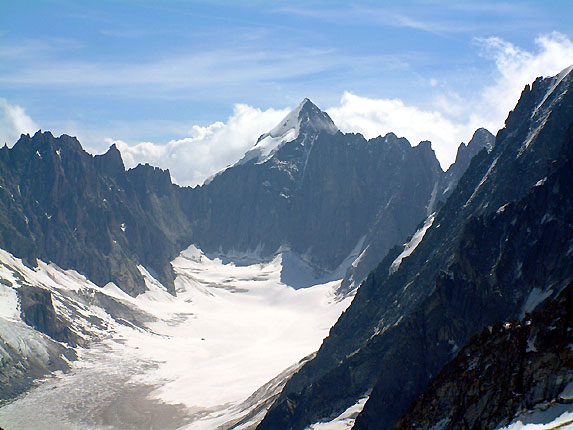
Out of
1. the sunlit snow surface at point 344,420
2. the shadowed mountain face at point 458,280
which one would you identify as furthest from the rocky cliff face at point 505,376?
the sunlit snow surface at point 344,420

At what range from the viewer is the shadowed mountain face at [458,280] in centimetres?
8375

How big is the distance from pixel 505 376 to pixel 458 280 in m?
48.0

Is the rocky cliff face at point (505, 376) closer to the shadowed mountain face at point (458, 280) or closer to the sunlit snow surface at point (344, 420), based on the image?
the shadowed mountain face at point (458, 280)

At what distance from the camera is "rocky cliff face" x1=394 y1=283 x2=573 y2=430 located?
39.7 meters

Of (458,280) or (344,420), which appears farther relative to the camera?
(344,420)

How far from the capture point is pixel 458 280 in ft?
297

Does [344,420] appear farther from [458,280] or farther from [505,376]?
[505,376]

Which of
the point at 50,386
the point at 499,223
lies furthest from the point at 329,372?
the point at 50,386

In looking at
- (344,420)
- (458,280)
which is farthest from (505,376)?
(344,420)

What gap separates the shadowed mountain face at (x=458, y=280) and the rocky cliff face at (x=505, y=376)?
29701 mm

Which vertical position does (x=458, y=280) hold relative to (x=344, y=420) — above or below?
above

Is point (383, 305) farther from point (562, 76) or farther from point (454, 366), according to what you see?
point (454, 366)

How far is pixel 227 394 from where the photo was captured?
175 metres

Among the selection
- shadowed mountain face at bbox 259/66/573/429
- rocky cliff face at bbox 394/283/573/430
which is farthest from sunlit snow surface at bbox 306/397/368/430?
rocky cliff face at bbox 394/283/573/430
